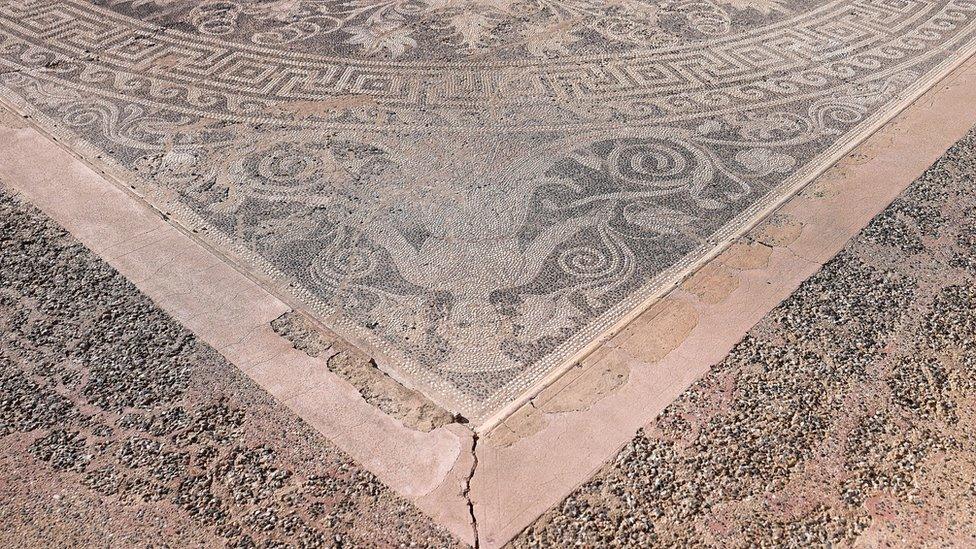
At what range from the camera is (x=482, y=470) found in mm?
2082

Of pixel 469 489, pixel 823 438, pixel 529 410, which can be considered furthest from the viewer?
pixel 529 410

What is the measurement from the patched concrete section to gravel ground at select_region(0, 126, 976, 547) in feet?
0.69

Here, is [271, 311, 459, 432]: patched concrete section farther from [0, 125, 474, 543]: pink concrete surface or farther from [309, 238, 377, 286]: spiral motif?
[309, 238, 377, 286]: spiral motif

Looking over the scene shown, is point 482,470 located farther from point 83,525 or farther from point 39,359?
point 39,359

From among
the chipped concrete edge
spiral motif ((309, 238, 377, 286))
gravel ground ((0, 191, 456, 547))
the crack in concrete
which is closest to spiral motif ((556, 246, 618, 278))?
the chipped concrete edge

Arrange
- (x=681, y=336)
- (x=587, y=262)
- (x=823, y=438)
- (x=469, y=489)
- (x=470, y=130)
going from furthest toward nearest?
(x=470, y=130)
(x=587, y=262)
(x=681, y=336)
(x=823, y=438)
(x=469, y=489)

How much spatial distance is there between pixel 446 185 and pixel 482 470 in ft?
4.68

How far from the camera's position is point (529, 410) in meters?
2.25

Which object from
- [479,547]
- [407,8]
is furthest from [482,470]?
[407,8]

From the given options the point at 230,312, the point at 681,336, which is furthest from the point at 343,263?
the point at 681,336

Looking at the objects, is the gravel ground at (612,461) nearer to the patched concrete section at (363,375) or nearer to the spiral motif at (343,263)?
the patched concrete section at (363,375)

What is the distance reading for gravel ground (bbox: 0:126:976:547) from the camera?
1.95m

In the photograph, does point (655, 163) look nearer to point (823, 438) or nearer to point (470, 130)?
point (470, 130)

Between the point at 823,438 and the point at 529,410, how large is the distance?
79 cm
